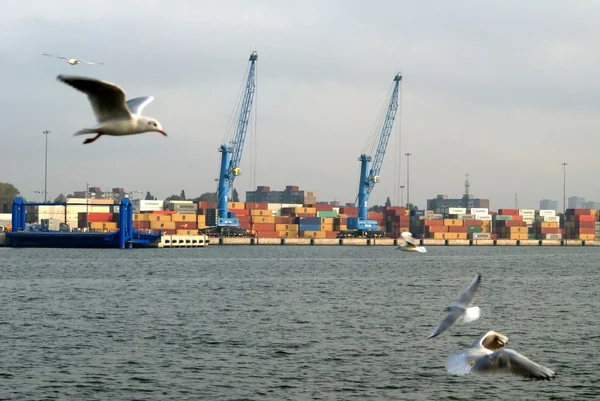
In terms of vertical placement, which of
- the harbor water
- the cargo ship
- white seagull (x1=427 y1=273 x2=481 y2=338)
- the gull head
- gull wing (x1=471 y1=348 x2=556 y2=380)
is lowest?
the harbor water

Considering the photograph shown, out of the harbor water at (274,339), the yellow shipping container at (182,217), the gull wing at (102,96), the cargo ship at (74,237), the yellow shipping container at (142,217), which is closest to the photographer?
the gull wing at (102,96)

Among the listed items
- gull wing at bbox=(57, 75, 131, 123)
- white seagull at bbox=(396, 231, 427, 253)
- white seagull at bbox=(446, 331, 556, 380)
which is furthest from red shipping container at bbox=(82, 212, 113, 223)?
gull wing at bbox=(57, 75, 131, 123)

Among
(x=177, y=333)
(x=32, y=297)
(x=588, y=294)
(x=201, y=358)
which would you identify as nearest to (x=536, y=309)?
(x=588, y=294)

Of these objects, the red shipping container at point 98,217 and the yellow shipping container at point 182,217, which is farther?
the yellow shipping container at point 182,217

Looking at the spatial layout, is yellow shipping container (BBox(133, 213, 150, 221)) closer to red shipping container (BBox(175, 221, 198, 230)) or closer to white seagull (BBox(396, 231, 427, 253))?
red shipping container (BBox(175, 221, 198, 230))

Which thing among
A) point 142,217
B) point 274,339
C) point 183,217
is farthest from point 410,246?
point 183,217

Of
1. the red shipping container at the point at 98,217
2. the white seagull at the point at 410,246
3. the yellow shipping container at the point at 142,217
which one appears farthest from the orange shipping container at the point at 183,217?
the white seagull at the point at 410,246

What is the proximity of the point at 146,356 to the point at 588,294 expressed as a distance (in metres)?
41.9

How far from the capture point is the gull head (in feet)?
24.7

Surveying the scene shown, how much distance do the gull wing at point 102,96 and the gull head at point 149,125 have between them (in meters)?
0.14

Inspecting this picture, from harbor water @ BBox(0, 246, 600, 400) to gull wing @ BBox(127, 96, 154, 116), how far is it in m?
17.9

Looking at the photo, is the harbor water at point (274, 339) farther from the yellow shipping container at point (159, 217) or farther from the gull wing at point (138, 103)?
the yellow shipping container at point (159, 217)

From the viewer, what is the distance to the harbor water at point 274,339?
27031 mm

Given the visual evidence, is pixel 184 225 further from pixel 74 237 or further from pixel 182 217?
pixel 74 237
